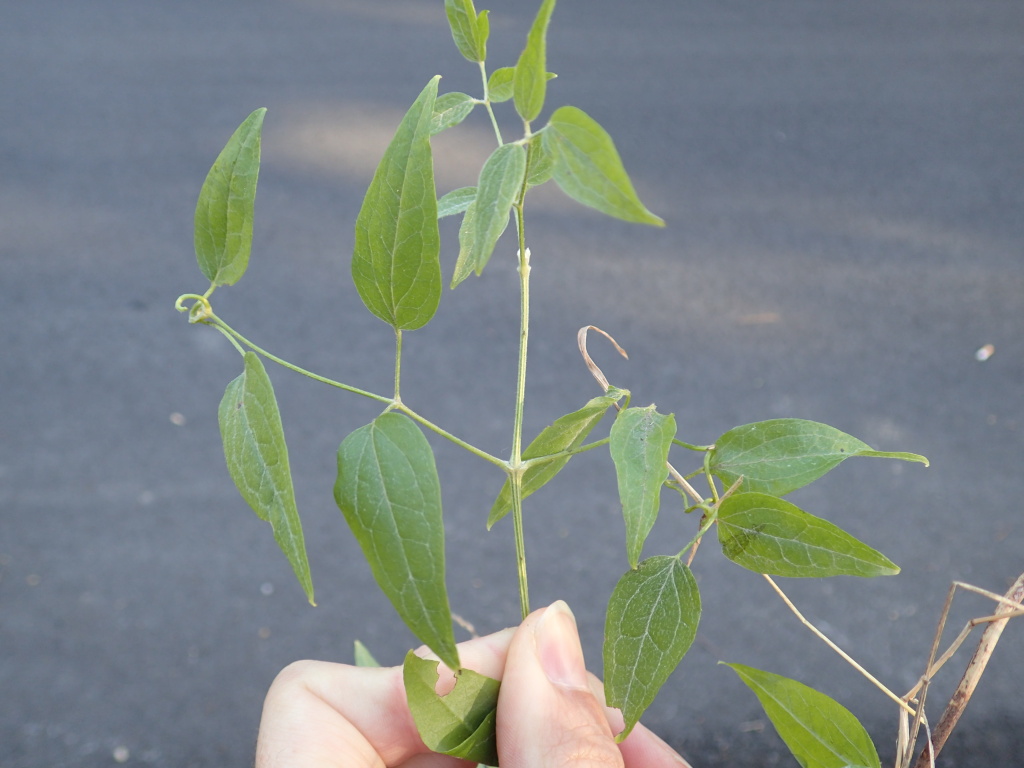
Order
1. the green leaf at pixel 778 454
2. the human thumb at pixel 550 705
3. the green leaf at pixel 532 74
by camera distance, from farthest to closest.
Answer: the human thumb at pixel 550 705, the green leaf at pixel 778 454, the green leaf at pixel 532 74

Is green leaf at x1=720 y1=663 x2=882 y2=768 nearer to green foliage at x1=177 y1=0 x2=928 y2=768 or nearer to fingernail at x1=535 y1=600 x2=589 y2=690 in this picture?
green foliage at x1=177 y1=0 x2=928 y2=768

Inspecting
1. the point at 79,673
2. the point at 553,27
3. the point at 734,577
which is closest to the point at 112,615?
the point at 79,673

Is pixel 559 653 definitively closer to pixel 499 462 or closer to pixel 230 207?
pixel 499 462

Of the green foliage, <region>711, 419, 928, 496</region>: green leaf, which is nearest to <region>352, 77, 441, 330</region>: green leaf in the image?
the green foliage

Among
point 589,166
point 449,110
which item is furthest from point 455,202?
point 589,166

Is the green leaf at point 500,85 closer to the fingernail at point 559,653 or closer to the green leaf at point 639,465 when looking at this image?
the green leaf at point 639,465

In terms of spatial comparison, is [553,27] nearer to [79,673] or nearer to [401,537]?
[79,673]

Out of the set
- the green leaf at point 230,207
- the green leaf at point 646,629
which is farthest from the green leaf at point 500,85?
the green leaf at point 646,629
